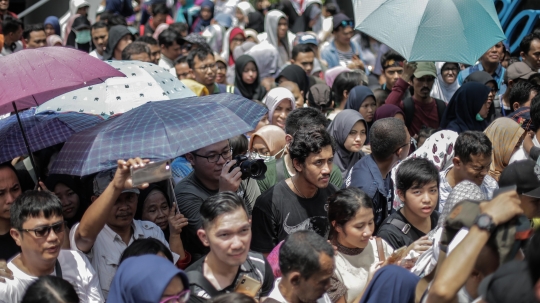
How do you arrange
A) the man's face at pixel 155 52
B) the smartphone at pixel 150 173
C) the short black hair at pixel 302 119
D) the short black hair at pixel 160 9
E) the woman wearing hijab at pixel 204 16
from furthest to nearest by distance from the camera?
the woman wearing hijab at pixel 204 16 < the short black hair at pixel 160 9 < the man's face at pixel 155 52 < the short black hair at pixel 302 119 < the smartphone at pixel 150 173

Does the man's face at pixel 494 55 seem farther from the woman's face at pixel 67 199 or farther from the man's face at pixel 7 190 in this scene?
the man's face at pixel 7 190

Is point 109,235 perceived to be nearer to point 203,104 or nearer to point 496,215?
point 203,104

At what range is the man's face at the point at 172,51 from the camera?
390 inches

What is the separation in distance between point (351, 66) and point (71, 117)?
19.1ft

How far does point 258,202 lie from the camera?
4.64 metres

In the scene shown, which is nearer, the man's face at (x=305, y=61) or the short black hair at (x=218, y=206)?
the short black hair at (x=218, y=206)

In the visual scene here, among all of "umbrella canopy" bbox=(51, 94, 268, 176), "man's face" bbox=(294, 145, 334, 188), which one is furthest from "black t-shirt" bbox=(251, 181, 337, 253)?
"umbrella canopy" bbox=(51, 94, 268, 176)

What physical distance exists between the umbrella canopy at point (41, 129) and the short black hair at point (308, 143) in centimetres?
145

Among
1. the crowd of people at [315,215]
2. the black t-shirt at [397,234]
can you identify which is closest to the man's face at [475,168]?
the crowd of people at [315,215]

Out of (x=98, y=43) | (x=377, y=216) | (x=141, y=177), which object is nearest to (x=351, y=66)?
(x=98, y=43)

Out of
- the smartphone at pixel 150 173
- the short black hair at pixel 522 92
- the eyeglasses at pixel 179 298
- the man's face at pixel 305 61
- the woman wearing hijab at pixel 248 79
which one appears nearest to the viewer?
the eyeglasses at pixel 179 298

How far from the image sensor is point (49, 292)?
10.8 ft

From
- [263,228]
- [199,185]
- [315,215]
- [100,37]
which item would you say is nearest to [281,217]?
[263,228]

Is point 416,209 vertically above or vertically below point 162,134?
below
